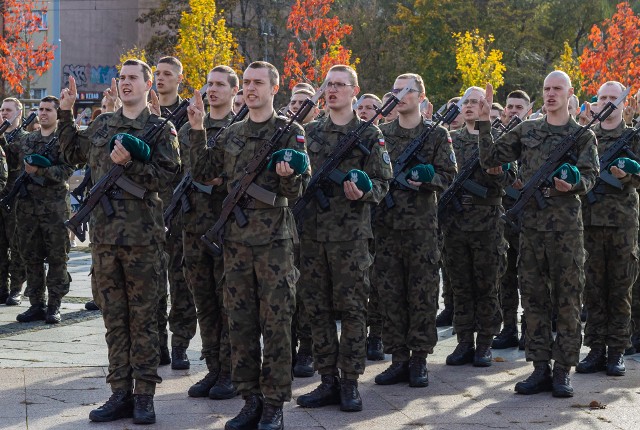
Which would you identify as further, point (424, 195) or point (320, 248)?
point (424, 195)

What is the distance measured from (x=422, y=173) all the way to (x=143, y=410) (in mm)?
2880

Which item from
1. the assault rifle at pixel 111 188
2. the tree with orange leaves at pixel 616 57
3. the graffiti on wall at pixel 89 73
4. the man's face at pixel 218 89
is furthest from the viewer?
the graffiti on wall at pixel 89 73

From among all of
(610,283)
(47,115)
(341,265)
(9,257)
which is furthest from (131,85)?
(9,257)

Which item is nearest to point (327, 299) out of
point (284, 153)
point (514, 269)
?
point (284, 153)

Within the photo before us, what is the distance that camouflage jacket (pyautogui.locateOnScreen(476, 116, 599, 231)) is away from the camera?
8.47m

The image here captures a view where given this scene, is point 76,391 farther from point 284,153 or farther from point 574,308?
point 574,308

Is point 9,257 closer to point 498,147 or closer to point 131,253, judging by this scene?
point 131,253

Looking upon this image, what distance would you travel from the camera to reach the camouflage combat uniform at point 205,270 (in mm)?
8500

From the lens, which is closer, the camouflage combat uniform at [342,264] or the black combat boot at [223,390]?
the camouflage combat uniform at [342,264]

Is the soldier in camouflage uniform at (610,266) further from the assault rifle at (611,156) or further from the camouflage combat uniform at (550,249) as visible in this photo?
the camouflage combat uniform at (550,249)

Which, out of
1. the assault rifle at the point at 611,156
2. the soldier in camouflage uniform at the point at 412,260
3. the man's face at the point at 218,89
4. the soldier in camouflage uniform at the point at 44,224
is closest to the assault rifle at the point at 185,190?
the man's face at the point at 218,89

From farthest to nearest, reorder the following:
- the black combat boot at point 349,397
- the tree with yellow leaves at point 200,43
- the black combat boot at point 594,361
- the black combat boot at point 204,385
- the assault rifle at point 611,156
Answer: the tree with yellow leaves at point 200,43
the assault rifle at point 611,156
the black combat boot at point 594,361
the black combat boot at point 204,385
the black combat boot at point 349,397

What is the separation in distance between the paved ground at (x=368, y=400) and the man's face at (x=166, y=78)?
2.36 meters

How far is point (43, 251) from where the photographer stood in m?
12.2
